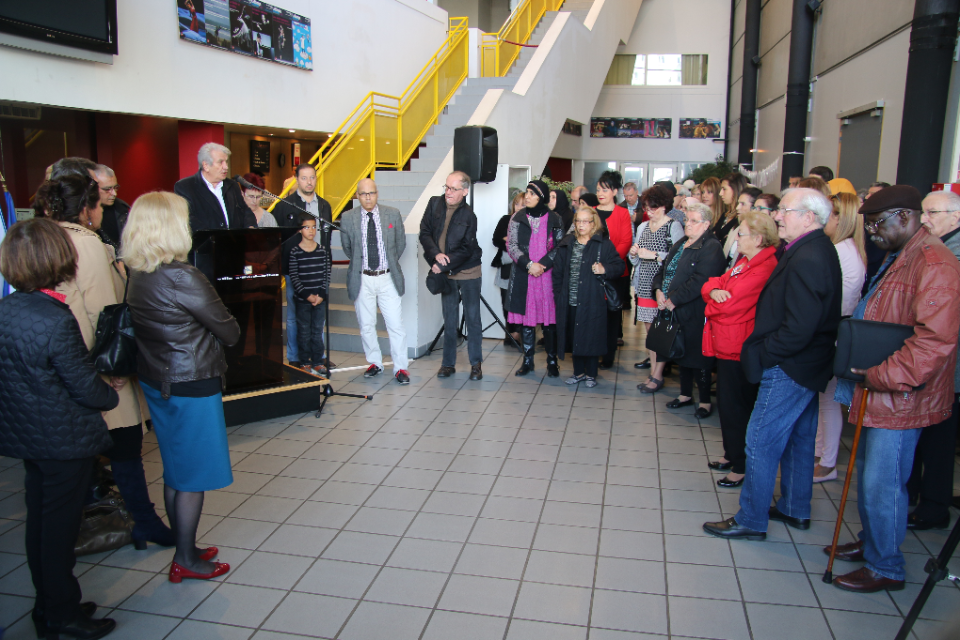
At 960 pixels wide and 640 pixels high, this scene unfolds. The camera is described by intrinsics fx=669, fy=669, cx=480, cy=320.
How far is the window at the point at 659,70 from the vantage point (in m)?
17.7

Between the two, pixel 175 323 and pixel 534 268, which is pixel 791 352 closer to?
pixel 175 323

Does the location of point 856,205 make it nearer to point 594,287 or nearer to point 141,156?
point 594,287

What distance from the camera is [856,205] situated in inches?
149

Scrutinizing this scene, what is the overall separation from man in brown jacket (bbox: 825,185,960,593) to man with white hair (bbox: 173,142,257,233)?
397 cm

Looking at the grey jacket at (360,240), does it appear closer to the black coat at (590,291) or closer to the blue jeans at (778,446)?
the black coat at (590,291)

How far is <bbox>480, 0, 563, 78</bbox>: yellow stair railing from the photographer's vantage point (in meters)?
11.3

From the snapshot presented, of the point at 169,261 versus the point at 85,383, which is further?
the point at 169,261

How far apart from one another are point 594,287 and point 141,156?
7.69 metres

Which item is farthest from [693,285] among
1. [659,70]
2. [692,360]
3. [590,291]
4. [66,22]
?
[659,70]

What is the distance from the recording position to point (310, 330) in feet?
19.1

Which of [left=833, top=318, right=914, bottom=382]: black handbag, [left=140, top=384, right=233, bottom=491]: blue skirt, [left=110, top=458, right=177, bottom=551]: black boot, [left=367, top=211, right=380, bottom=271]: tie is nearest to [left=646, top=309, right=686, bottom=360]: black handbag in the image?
[left=833, top=318, right=914, bottom=382]: black handbag

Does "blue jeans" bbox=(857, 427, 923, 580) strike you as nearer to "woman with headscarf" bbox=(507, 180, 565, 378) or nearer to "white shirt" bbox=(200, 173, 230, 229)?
"woman with headscarf" bbox=(507, 180, 565, 378)

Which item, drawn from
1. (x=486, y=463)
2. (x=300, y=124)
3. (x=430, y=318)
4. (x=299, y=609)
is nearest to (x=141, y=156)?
(x=300, y=124)

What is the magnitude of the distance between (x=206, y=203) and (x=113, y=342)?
250cm
